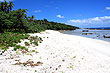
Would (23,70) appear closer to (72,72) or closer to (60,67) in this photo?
(60,67)

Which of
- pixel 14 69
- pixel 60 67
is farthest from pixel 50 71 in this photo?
pixel 14 69

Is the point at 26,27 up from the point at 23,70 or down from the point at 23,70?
up

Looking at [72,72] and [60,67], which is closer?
[72,72]

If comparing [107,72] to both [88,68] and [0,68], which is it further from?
[0,68]

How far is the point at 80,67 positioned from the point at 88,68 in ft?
1.97

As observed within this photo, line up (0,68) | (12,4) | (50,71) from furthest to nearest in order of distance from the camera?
1. (12,4)
2. (50,71)
3. (0,68)

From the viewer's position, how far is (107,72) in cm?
692

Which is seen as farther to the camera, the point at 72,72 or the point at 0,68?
the point at 72,72

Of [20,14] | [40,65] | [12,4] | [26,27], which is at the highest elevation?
[12,4]

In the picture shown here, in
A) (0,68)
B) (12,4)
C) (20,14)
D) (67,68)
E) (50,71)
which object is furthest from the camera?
(12,4)

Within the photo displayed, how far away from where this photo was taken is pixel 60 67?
7230 millimetres

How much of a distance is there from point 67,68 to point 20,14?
2206 cm

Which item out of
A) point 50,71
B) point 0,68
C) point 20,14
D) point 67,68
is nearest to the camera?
point 0,68

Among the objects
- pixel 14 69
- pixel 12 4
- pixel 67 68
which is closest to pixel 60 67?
pixel 67 68
